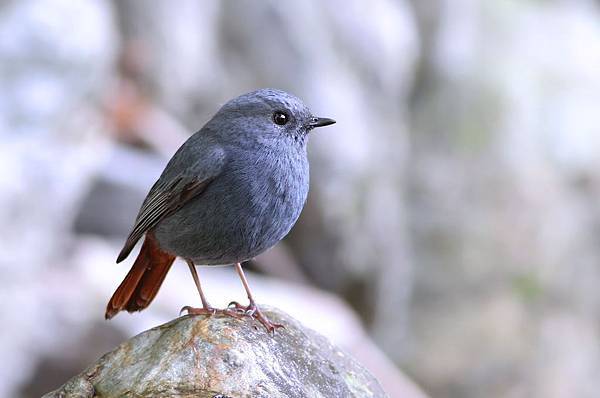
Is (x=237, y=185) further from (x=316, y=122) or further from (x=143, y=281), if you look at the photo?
(x=143, y=281)

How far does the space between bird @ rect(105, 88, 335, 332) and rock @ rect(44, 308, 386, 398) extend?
0.14 meters

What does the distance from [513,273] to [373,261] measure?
1.97 metres

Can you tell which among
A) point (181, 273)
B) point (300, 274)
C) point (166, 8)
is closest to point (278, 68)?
point (166, 8)

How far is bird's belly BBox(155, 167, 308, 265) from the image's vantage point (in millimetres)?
4270

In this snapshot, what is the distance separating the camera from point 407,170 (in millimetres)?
13539

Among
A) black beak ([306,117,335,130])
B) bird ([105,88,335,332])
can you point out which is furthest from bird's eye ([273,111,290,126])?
black beak ([306,117,335,130])

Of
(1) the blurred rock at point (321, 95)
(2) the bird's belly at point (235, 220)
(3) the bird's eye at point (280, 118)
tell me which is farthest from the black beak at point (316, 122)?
(1) the blurred rock at point (321, 95)

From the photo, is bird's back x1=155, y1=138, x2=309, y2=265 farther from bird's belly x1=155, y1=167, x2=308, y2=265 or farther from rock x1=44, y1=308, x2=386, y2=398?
rock x1=44, y1=308, x2=386, y2=398

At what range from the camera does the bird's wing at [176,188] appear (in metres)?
4.38

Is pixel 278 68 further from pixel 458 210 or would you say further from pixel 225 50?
pixel 458 210

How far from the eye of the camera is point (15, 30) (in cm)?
886

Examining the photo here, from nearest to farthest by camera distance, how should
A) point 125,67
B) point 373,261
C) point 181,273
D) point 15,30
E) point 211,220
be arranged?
1. point 211,220
2. point 15,30
3. point 181,273
4. point 125,67
5. point 373,261

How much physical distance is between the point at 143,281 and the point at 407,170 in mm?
9163

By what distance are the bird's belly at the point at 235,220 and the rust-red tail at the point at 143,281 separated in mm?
353
